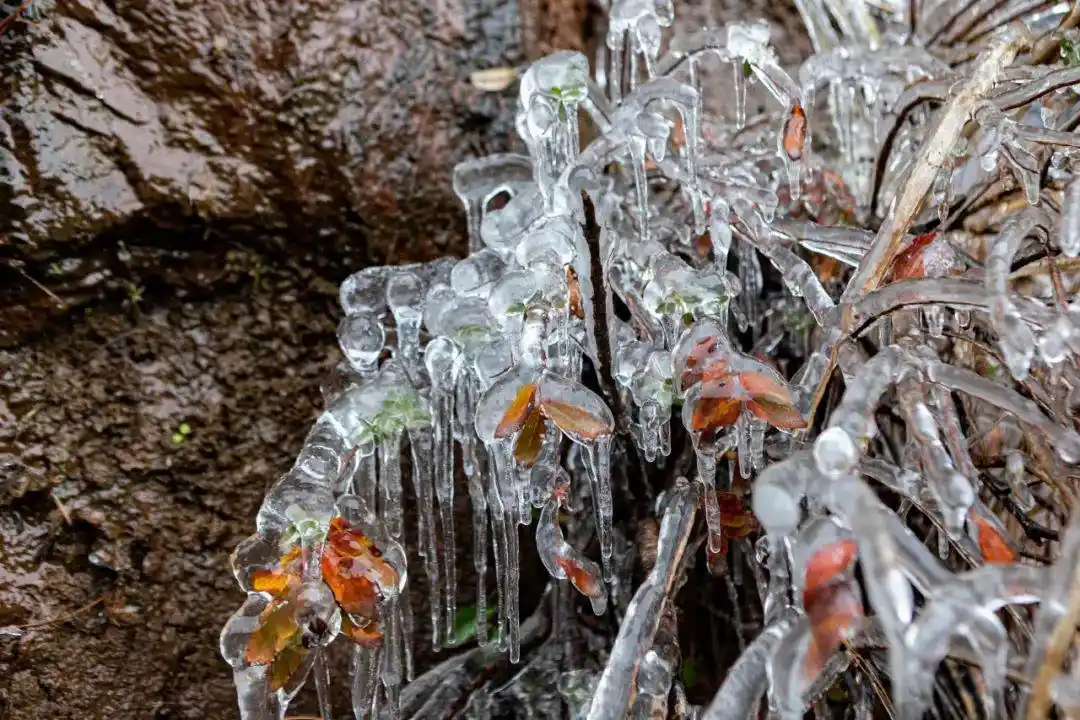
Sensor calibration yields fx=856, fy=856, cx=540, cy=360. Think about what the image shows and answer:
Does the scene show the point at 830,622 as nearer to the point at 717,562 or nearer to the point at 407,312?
the point at 717,562

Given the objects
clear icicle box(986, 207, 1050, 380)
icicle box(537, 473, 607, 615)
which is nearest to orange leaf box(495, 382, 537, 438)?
icicle box(537, 473, 607, 615)

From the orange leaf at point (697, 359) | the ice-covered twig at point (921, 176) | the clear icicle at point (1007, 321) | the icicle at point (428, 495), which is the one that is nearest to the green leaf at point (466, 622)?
the icicle at point (428, 495)

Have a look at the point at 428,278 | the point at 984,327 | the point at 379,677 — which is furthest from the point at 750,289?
the point at 379,677

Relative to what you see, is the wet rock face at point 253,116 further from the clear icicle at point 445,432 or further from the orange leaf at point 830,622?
the orange leaf at point 830,622

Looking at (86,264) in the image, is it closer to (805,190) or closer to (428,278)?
(428,278)

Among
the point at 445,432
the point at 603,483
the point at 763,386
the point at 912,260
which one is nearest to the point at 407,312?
the point at 445,432

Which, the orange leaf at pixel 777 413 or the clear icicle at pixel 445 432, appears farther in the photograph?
the clear icicle at pixel 445 432

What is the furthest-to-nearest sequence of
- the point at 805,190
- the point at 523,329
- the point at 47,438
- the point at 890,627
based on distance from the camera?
the point at 805,190, the point at 47,438, the point at 523,329, the point at 890,627
